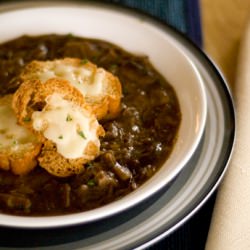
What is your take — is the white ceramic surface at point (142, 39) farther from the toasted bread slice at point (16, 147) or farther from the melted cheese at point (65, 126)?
the toasted bread slice at point (16, 147)

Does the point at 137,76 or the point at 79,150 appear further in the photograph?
the point at 137,76

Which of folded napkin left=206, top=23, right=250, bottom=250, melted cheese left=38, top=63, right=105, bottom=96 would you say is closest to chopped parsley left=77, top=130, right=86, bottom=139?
melted cheese left=38, top=63, right=105, bottom=96

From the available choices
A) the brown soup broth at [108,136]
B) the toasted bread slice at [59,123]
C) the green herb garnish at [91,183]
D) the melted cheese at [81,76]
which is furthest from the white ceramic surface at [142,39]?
the melted cheese at [81,76]

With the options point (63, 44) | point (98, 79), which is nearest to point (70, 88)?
point (98, 79)

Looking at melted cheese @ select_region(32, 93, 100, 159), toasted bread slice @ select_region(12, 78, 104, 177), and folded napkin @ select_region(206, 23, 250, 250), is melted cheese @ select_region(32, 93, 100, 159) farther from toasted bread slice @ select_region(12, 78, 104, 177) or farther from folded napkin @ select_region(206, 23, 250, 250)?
folded napkin @ select_region(206, 23, 250, 250)

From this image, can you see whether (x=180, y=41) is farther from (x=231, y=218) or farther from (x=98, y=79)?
(x=231, y=218)

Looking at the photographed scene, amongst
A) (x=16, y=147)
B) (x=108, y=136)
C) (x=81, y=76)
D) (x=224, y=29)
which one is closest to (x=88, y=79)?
(x=81, y=76)
